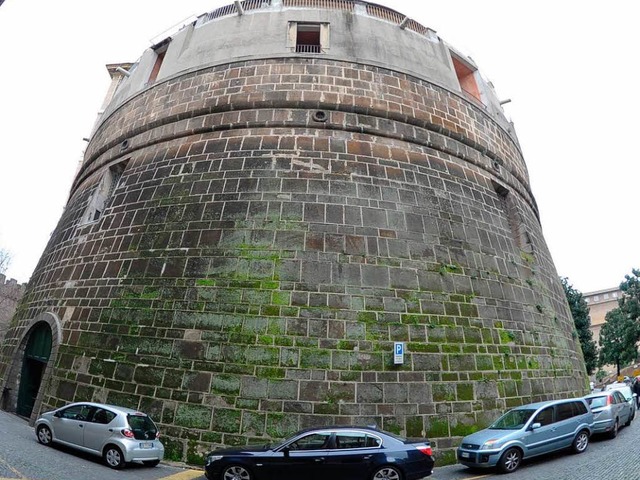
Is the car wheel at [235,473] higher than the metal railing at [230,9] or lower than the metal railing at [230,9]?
lower

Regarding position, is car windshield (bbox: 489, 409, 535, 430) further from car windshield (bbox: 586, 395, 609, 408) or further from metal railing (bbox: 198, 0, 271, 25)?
metal railing (bbox: 198, 0, 271, 25)

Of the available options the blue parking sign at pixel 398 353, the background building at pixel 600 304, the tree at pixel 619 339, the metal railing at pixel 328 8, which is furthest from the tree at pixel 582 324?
the background building at pixel 600 304

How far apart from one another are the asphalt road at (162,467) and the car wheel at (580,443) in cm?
12

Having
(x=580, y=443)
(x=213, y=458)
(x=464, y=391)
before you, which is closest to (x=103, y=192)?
(x=213, y=458)

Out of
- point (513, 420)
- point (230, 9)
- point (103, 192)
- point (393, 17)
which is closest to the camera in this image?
point (513, 420)

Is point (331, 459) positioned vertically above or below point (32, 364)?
below

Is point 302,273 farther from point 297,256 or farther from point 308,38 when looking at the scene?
point 308,38

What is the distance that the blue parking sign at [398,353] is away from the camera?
7406mm

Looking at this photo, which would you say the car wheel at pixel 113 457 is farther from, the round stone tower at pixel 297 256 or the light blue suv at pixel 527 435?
the light blue suv at pixel 527 435

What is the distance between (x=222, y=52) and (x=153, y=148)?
3.37 meters

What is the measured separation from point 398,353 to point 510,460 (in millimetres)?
2495

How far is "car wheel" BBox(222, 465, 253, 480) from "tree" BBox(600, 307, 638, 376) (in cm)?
3428

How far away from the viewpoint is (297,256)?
26.8 feet

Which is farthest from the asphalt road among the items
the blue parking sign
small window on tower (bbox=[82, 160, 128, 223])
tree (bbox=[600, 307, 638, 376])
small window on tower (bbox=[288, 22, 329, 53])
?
tree (bbox=[600, 307, 638, 376])
